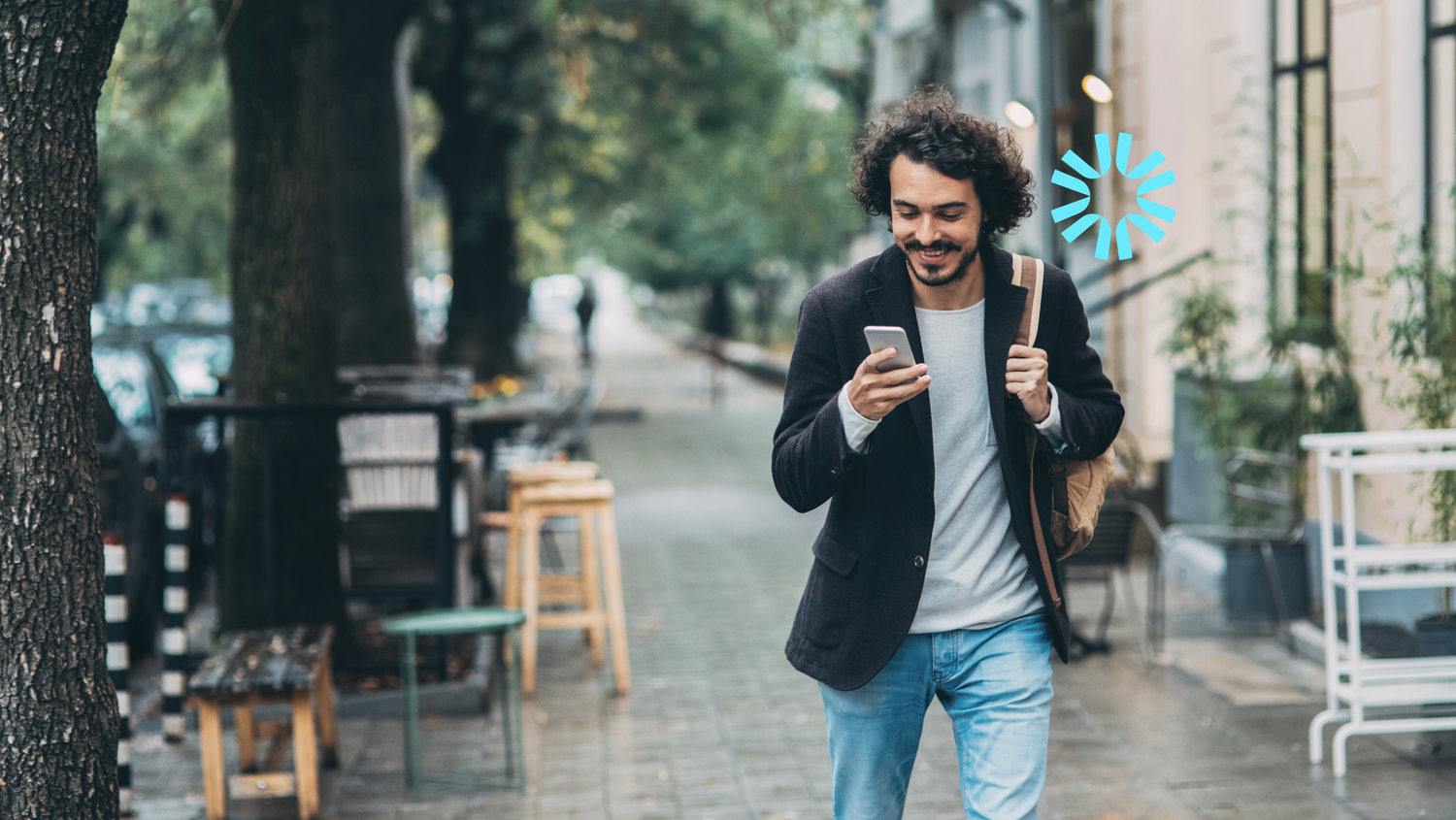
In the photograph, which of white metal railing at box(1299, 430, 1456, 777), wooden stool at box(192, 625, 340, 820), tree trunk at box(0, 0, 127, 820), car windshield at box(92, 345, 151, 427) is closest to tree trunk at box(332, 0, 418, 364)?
car windshield at box(92, 345, 151, 427)

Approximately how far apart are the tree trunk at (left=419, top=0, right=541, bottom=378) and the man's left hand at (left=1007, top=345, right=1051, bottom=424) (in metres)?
11.8

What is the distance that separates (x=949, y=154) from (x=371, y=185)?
33.2 feet

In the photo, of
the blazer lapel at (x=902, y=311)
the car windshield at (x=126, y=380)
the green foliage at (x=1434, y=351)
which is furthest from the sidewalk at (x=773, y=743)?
the car windshield at (x=126, y=380)

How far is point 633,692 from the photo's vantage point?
23.4ft

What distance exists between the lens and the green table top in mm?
5480

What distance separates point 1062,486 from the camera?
329 cm

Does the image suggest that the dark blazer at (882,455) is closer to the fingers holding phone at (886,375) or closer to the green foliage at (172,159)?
the fingers holding phone at (886,375)

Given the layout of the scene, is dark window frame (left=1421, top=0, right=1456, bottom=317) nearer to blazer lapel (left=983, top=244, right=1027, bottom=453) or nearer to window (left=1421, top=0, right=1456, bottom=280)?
window (left=1421, top=0, right=1456, bottom=280)

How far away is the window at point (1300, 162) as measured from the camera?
8219 millimetres

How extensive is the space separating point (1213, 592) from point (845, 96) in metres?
18.6

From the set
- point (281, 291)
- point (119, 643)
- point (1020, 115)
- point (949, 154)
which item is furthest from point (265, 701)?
point (1020, 115)

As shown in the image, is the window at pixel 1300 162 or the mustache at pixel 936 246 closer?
the mustache at pixel 936 246

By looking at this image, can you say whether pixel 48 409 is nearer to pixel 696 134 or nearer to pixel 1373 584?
pixel 1373 584

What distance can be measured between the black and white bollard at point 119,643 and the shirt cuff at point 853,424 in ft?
10.2
